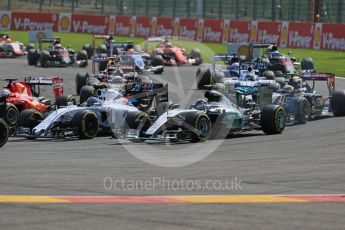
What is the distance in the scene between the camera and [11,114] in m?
21.0

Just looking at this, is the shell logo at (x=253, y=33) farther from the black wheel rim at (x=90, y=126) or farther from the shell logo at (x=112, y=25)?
the black wheel rim at (x=90, y=126)

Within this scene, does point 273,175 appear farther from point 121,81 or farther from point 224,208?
point 121,81

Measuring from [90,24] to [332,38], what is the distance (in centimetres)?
2186

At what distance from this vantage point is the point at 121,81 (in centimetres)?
2578

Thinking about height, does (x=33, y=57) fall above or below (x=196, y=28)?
below

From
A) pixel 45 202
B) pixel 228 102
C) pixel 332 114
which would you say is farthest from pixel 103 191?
pixel 332 114

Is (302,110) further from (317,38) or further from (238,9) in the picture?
(238,9)

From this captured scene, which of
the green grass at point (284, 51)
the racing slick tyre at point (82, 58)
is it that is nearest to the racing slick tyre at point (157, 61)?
the racing slick tyre at point (82, 58)

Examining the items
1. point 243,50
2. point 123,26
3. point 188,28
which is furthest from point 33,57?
point 123,26

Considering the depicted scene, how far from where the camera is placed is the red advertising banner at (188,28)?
2292 inches

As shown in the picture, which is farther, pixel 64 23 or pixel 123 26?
pixel 64 23

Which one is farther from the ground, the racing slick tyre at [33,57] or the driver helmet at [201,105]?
the driver helmet at [201,105]

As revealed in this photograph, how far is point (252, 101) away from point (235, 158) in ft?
19.1

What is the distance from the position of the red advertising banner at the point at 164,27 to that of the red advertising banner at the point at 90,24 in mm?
5616
